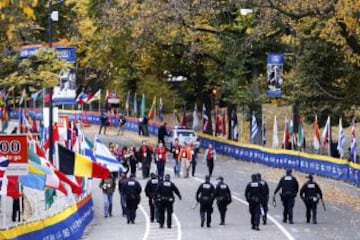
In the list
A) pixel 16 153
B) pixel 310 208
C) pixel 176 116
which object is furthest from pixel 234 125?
pixel 16 153

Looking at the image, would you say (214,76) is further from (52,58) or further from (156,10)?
(52,58)

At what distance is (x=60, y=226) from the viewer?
21.8 meters

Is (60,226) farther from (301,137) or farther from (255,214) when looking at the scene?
(301,137)

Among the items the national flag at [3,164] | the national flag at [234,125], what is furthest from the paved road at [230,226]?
the national flag at [234,125]

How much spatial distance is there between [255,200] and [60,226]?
21.3 feet

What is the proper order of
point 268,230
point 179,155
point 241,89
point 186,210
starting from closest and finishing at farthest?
point 268,230, point 186,210, point 179,155, point 241,89

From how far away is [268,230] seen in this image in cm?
2589

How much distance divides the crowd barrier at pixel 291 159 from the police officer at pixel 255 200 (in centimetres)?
1262

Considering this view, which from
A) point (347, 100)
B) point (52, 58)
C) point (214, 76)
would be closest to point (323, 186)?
point (347, 100)

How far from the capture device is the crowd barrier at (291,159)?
3947 cm

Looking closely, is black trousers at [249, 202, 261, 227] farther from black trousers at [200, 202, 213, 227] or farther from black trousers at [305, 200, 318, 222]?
black trousers at [305, 200, 318, 222]

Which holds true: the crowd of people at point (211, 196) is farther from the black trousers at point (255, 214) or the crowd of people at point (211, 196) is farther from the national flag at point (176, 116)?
the national flag at point (176, 116)

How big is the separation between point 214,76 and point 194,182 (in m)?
15.3

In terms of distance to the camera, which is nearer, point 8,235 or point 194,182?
point 8,235
